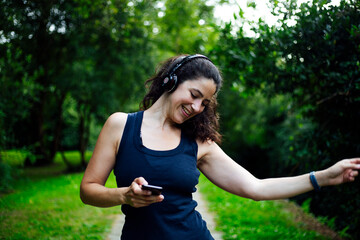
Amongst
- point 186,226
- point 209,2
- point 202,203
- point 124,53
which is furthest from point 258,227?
point 209,2

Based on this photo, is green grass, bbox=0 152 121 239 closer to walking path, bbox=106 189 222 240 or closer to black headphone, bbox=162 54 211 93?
walking path, bbox=106 189 222 240

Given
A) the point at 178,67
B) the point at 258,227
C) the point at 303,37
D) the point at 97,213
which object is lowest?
the point at 97,213

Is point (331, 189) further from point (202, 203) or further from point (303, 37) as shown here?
point (303, 37)

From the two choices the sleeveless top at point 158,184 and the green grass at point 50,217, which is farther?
the green grass at point 50,217

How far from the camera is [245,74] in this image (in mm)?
4777

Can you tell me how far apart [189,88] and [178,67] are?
6.8 inches

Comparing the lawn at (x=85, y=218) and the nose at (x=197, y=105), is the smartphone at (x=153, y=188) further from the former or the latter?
the lawn at (x=85, y=218)

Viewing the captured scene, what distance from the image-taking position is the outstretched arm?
1.96 metres

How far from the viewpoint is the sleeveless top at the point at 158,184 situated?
75.4 inches

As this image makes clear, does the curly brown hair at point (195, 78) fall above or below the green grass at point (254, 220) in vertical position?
above

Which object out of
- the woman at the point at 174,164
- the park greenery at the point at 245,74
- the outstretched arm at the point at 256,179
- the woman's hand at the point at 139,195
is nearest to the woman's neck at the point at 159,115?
the woman at the point at 174,164

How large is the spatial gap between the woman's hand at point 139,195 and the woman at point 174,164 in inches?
1.0

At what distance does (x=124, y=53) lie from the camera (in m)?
13.1

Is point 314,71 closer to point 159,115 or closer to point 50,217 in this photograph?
point 159,115
